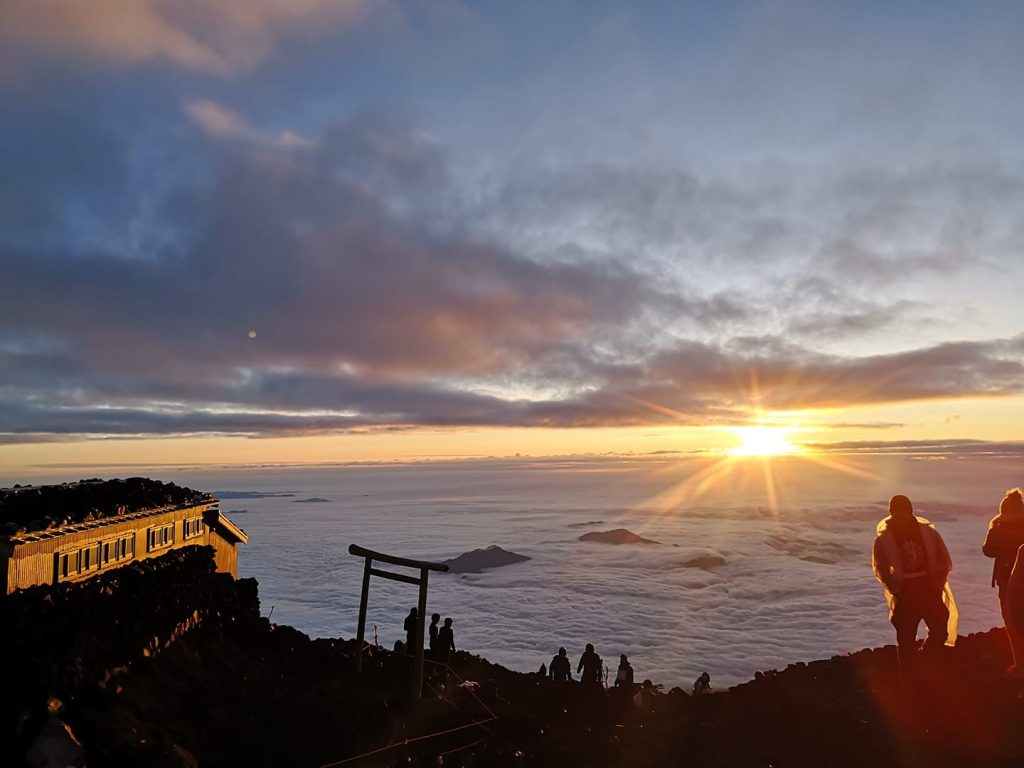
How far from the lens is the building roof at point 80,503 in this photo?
9755 mm

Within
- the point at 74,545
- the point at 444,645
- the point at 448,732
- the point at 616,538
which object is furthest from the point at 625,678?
the point at 616,538

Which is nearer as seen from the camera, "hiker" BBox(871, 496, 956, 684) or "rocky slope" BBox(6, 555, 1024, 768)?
"rocky slope" BBox(6, 555, 1024, 768)

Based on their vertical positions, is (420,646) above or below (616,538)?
above

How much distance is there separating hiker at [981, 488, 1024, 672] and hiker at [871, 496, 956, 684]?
1109mm

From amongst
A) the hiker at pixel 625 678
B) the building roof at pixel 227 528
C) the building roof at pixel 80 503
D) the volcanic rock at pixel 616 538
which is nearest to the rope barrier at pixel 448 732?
the hiker at pixel 625 678

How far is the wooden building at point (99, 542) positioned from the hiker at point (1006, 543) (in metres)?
13.2

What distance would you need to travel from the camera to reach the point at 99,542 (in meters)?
10.7

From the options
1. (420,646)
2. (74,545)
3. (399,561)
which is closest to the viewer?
(74,545)

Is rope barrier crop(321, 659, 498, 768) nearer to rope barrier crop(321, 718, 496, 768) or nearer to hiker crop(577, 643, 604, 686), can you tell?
rope barrier crop(321, 718, 496, 768)

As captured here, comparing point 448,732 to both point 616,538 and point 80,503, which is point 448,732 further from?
point 616,538

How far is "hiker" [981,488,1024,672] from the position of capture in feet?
28.8

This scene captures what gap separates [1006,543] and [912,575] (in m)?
2.07

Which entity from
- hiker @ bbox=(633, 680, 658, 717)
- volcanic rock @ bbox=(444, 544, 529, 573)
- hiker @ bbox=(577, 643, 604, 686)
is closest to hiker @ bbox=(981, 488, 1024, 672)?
hiker @ bbox=(633, 680, 658, 717)

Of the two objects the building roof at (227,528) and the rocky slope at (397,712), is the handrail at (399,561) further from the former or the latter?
the building roof at (227,528)
